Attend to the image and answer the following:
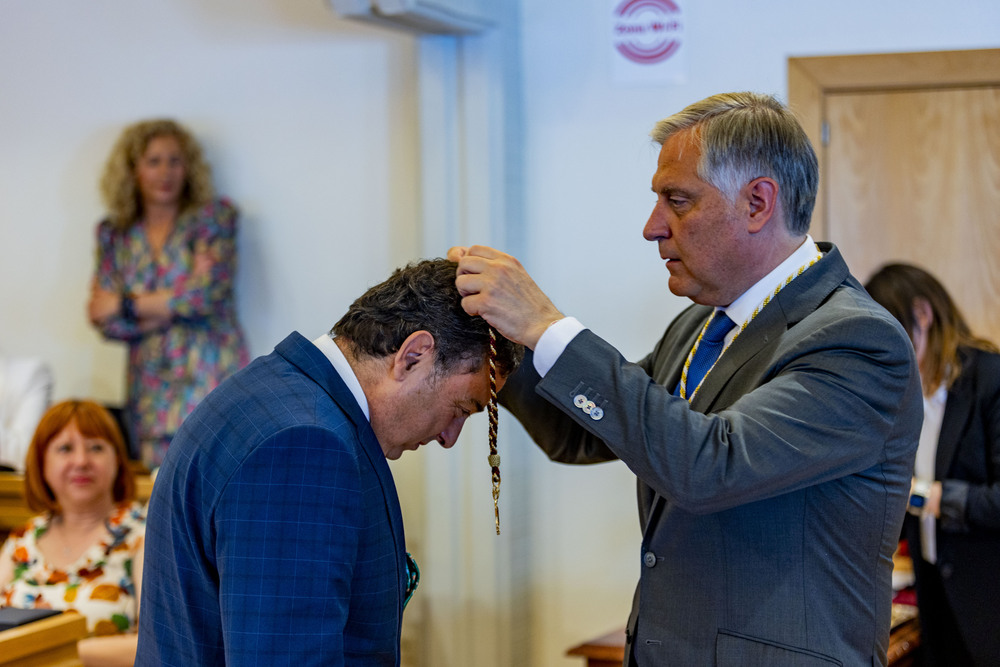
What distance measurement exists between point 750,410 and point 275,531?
2.25 feet

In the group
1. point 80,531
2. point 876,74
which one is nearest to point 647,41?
point 876,74

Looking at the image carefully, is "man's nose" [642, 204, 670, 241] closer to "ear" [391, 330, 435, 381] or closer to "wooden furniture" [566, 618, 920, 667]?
"ear" [391, 330, 435, 381]

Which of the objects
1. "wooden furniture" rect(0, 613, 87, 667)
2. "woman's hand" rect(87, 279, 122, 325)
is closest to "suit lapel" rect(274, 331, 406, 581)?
"wooden furniture" rect(0, 613, 87, 667)

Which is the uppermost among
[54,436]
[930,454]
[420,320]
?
[420,320]

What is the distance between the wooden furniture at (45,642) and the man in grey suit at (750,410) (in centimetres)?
A: 146

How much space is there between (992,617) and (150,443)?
3.19 m

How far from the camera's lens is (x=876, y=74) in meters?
3.74

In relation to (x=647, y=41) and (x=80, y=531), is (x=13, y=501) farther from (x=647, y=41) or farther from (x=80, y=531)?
(x=647, y=41)

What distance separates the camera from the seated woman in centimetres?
317

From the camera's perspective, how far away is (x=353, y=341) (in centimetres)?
158

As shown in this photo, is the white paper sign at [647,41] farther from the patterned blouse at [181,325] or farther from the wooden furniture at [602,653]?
the wooden furniture at [602,653]

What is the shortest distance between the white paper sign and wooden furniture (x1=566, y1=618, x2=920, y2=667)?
1.92 metres

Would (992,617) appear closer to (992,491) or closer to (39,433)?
(992,491)

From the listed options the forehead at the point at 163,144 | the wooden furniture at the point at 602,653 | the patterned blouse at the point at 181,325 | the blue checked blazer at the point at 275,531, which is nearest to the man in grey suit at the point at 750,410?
the blue checked blazer at the point at 275,531
